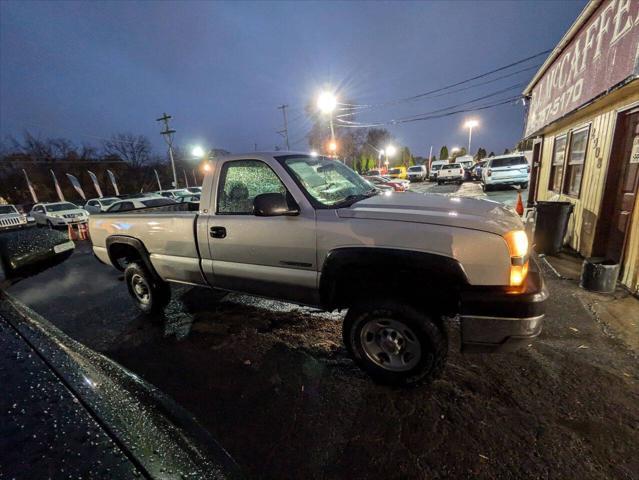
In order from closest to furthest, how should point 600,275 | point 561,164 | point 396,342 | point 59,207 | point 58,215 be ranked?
point 396,342 < point 600,275 < point 561,164 < point 58,215 < point 59,207

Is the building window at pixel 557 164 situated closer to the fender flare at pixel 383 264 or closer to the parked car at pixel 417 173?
→ the fender flare at pixel 383 264

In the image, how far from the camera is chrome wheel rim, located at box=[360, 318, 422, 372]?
98.3 inches

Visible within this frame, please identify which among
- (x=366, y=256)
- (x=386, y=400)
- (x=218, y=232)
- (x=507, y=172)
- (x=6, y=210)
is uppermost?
(x=507, y=172)

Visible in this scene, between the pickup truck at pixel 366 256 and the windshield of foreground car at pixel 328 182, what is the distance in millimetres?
18

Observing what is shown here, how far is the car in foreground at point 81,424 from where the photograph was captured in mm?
881

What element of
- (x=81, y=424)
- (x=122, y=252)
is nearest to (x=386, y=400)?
(x=81, y=424)

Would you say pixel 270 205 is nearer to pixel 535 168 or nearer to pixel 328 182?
pixel 328 182

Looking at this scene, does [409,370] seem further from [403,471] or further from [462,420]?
[403,471]

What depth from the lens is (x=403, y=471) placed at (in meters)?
1.86

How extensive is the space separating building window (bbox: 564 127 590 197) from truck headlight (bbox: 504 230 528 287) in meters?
5.42

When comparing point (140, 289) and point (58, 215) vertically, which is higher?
point (58, 215)

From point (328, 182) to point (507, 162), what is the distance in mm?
18704

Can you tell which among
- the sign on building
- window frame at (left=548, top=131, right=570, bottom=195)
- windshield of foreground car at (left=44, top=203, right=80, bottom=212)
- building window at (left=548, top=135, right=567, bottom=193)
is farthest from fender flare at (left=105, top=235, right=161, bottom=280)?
windshield of foreground car at (left=44, top=203, right=80, bottom=212)

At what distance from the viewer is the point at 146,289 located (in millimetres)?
4242
